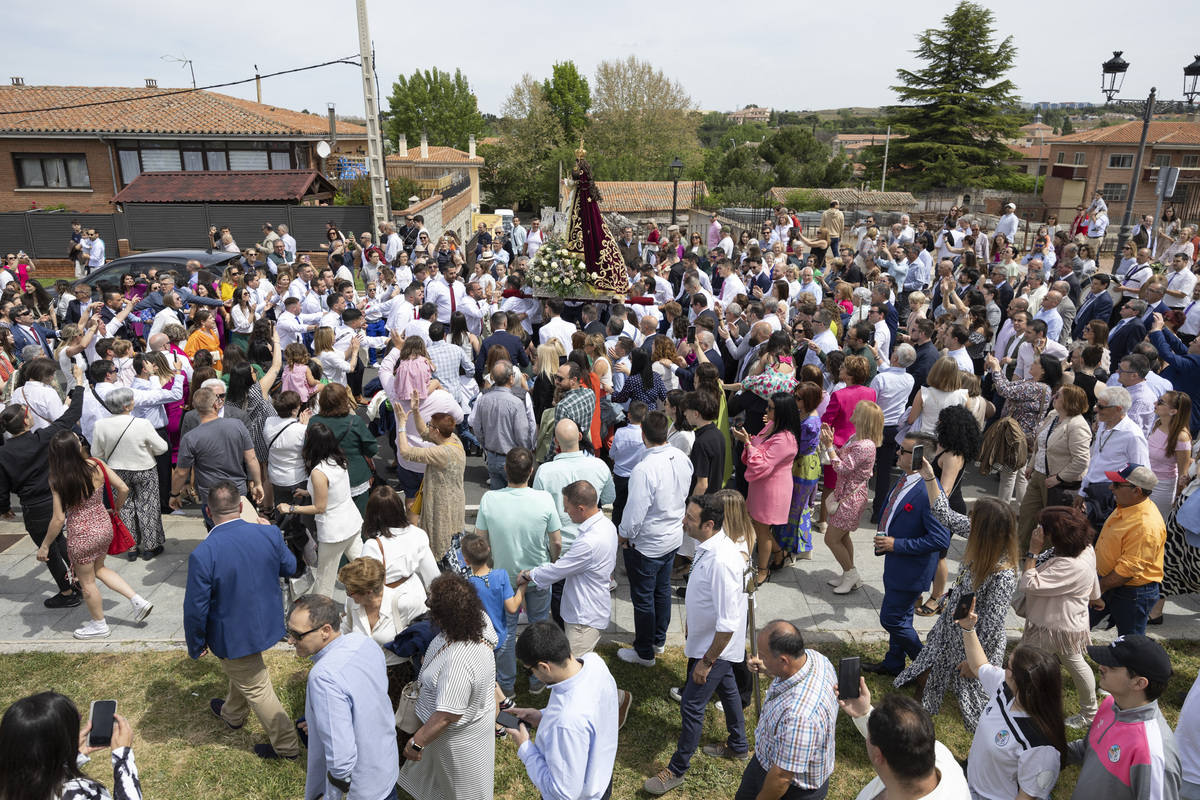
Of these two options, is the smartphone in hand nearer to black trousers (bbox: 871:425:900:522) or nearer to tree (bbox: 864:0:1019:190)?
black trousers (bbox: 871:425:900:522)

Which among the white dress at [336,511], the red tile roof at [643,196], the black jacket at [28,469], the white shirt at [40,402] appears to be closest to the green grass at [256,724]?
the white dress at [336,511]

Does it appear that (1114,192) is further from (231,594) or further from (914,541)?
(231,594)

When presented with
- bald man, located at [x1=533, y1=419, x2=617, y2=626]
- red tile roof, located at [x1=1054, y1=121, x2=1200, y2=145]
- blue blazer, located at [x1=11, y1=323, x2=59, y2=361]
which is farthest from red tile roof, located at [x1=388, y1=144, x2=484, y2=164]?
bald man, located at [x1=533, y1=419, x2=617, y2=626]

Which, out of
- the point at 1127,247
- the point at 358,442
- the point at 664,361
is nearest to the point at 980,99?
the point at 1127,247

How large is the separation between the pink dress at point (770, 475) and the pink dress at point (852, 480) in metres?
0.39

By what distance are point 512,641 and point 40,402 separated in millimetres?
4817

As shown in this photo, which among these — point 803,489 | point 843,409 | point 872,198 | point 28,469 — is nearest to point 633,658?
point 803,489

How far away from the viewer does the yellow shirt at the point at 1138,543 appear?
4809mm

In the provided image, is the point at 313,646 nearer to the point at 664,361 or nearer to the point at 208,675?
the point at 208,675

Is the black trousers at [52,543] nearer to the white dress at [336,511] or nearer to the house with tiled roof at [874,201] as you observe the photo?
the white dress at [336,511]

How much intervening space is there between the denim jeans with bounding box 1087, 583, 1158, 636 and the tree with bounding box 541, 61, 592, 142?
71573 mm

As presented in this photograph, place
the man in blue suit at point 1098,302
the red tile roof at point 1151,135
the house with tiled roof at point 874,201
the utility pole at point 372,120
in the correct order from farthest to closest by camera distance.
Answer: the red tile roof at point 1151,135
the house with tiled roof at point 874,201
the utility pole at point 372,120
the man in blue suit at point 1098,302

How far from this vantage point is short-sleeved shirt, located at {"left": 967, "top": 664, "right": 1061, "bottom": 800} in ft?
10.5

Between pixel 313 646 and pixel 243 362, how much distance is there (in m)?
4.19
